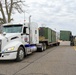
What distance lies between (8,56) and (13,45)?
87 centimetres

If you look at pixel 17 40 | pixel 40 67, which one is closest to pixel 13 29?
pixel 17 40

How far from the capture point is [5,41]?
41.5 ft

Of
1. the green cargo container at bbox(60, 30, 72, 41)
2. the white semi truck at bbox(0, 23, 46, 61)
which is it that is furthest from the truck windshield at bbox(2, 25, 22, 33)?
the green cargo container at bbox(60, 30, 72, 41)

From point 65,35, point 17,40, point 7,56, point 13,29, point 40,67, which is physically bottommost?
point 40,67

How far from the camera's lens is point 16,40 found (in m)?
13.7

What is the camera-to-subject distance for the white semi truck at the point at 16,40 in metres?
12.4

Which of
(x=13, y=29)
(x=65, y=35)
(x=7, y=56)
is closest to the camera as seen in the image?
(x=7, y=56)

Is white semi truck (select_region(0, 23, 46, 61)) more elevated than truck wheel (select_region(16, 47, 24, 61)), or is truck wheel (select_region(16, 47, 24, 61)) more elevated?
white semi truck (select_region(0, 23, 46, 61))

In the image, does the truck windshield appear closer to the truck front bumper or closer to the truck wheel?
the truck wheel

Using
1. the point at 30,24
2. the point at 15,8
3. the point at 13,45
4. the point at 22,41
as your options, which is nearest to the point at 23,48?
the point at 22,41

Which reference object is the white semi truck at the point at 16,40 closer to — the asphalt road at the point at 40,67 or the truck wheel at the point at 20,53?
the truck wheel at the point at 20,53

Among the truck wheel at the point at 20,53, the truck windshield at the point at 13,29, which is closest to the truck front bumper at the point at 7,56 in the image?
the truck wheel at the point at 20,53

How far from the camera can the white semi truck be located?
40.6 feet

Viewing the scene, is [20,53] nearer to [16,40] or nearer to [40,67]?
[16,40]
